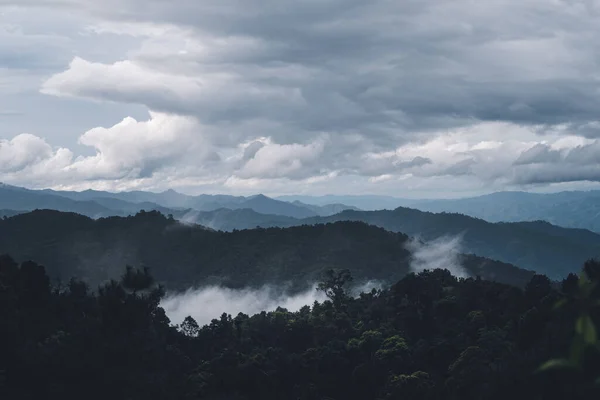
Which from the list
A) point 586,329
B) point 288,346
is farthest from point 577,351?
point 288,346

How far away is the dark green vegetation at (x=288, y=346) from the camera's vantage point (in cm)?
7525

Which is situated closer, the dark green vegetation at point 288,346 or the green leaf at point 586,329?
the green leaf at point 586,329

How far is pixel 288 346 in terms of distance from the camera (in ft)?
390

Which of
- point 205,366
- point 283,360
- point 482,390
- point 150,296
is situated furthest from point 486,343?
point 150,296

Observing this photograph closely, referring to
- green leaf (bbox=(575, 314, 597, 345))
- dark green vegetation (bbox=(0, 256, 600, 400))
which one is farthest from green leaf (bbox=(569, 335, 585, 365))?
dark green vegetation (bbox=(0, 256, 600, 400))

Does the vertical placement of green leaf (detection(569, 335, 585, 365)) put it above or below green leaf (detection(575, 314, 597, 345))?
below

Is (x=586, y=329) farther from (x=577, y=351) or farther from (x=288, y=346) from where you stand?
(x=288, y=346)

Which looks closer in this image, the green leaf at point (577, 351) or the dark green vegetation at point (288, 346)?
the green leaf at point (577, 351)

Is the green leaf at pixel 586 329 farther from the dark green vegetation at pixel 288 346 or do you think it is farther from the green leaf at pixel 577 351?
the dark green vegetation at pixel 288 346

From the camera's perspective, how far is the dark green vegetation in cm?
7525

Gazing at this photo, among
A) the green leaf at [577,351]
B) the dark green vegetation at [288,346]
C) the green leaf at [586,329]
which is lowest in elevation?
the dark green vegetation at [288,346]

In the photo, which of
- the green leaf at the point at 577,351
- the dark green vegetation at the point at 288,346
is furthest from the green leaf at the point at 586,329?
the dark green vegetation at the point at 288,346

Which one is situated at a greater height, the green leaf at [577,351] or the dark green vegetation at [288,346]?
the green leaf at [577,351]

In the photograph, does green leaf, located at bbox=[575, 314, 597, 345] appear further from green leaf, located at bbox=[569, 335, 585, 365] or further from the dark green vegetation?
the dark green vegetation
